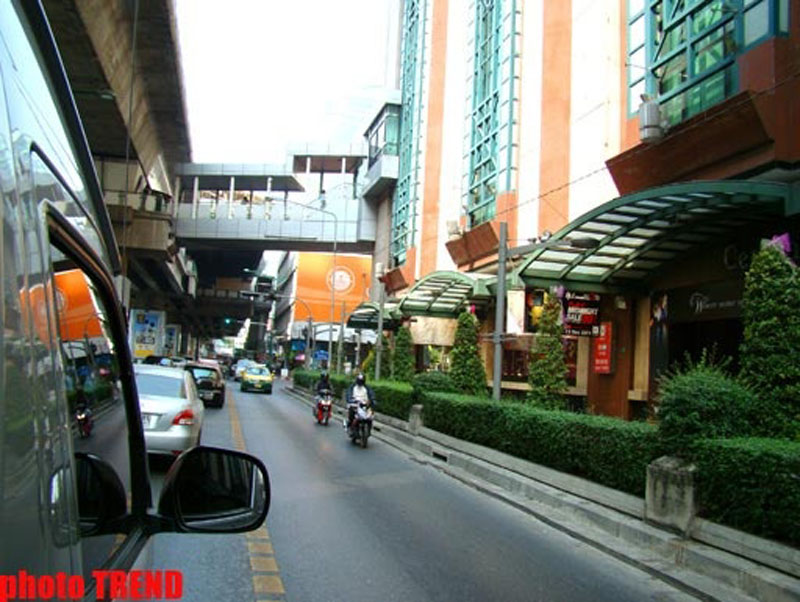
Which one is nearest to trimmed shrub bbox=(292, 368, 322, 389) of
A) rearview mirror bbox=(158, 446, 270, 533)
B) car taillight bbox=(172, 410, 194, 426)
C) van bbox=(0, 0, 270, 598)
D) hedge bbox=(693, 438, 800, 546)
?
car taillight bbox=(172, 410, 194, 426)

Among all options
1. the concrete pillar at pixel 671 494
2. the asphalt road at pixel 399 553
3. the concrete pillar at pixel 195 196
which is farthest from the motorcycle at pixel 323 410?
the concrete pillar at pixel 195 196

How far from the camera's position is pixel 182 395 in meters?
11.0

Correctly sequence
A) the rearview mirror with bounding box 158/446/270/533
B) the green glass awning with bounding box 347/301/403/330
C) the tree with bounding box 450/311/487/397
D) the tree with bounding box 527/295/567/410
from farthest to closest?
the green glass awning with bounding box 347/301/403/330 → the tree with bounding box 450/311/487/397 → the tree with bounding box 527/295/567/410 → the rearview mirror with bounding box 158/446/270/533

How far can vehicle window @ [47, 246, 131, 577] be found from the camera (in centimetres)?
171

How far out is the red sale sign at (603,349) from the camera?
18.1m

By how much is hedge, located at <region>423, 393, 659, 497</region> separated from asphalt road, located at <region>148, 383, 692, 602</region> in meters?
1.17

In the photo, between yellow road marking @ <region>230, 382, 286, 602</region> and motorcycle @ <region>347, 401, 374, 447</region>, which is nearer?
yellow road marking @ <region>230, 382, 286, 602</region>

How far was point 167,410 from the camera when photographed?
10055 mm

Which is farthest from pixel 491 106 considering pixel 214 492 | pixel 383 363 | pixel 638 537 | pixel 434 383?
pixel 214 492

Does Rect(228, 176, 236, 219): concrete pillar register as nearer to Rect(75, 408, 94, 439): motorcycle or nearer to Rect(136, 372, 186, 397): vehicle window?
Rect(136, 372, 186, 397): vehicle window

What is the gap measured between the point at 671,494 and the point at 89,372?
279 inches

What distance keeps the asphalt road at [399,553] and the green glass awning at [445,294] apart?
12.5m

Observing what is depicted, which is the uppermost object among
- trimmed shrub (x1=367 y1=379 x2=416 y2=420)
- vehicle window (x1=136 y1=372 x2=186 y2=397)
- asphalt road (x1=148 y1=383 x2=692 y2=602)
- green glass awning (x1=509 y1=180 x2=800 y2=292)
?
green glass awning (x1=509 y1=180 x2=800 y2=292)

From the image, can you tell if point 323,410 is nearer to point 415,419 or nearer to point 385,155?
point 415,419
